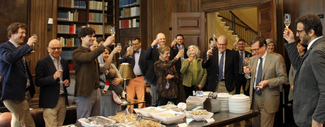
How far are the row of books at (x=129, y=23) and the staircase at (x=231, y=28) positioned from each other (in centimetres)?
299

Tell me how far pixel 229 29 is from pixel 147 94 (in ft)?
17.2

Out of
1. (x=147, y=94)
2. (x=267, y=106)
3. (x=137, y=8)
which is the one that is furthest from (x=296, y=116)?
(x=137, y=8)

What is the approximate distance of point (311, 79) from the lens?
206 centimetres

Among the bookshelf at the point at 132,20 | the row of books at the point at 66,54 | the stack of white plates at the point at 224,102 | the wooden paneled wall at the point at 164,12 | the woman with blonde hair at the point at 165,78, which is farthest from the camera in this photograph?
the bookshelf at the point at 132,20

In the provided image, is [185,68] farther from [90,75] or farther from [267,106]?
[90,75]

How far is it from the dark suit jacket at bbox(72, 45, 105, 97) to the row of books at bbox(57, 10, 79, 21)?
469 centimetres

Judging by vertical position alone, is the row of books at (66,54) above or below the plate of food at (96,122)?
above

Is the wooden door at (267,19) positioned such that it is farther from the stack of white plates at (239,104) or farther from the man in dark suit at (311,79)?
the man in dark suit at (311,79)

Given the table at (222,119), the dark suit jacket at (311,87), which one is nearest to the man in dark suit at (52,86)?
the table at (222,119)

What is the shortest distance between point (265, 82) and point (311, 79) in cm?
117

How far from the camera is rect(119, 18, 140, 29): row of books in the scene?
775 cm

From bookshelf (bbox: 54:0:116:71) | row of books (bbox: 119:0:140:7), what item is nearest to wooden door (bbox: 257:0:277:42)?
row of books (bbox: 119:0:140:7)

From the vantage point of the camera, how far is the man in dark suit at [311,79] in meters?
1.94

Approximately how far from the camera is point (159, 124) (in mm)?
1999
